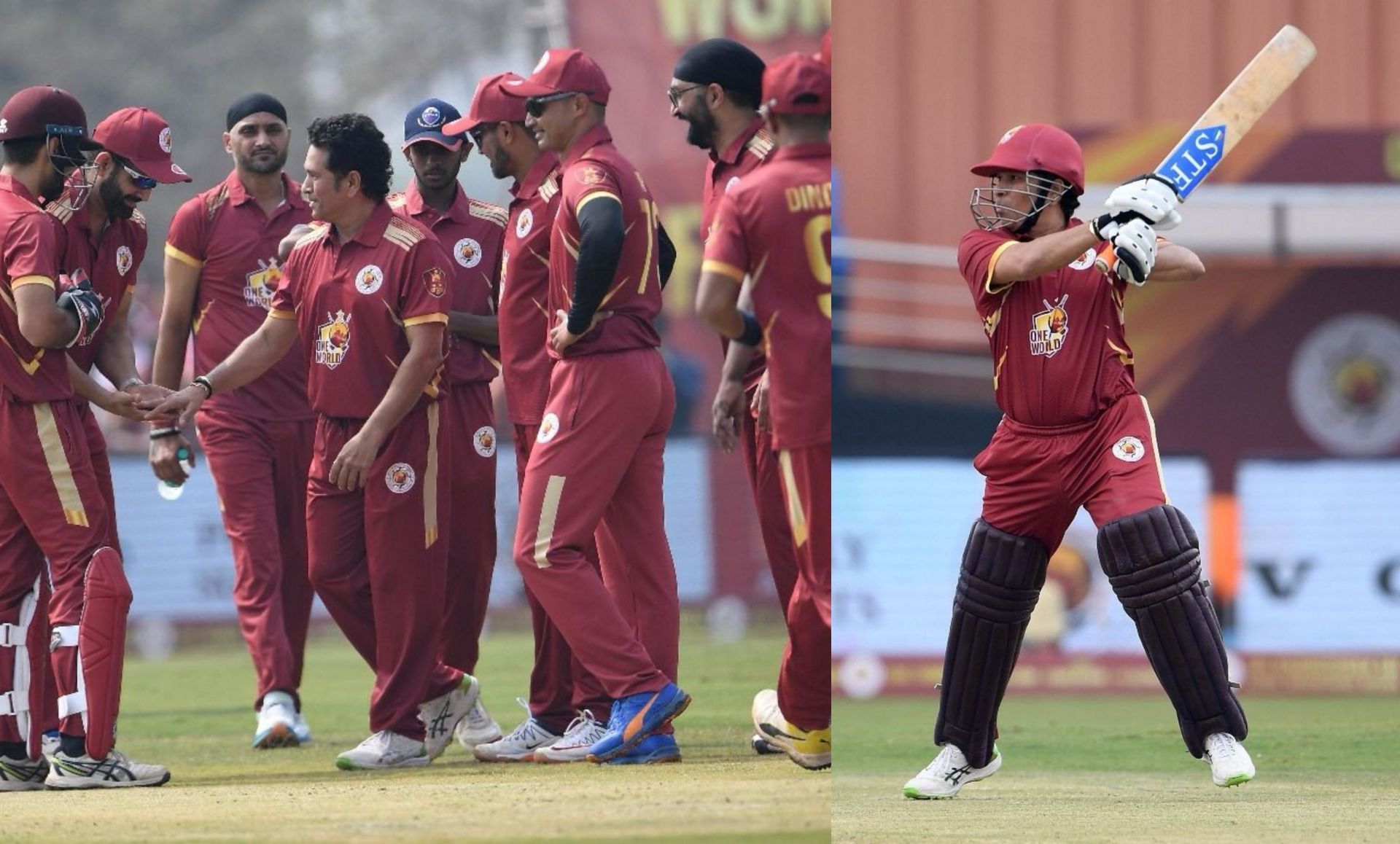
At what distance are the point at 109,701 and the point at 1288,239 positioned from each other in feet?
23.9

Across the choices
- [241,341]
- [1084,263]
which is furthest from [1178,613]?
[241,341]

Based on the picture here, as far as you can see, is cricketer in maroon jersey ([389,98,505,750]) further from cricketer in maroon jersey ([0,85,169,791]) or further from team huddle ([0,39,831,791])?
cricketer in maroon jersey ([0,85,169,791])

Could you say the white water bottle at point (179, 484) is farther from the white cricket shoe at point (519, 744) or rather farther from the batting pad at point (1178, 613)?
the batting pad at point (1178, 613)

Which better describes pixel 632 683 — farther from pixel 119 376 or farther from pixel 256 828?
pixel 119 376

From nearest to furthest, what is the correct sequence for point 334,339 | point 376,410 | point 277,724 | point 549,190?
1. point 549,190
2. point 376,410
3. point 334,339
4. point 277,724

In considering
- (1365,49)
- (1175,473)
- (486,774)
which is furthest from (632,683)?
(1365,49)

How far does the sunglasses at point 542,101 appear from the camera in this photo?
206 inches

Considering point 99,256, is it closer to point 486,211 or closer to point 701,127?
point 486,211

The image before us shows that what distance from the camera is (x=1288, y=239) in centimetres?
1068

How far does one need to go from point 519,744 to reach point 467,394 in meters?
1.09

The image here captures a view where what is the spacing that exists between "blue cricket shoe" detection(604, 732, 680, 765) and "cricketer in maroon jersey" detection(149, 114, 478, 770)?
2.33ft

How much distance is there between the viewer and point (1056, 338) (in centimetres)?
502

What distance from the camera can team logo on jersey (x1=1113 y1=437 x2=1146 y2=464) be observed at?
16.3ft

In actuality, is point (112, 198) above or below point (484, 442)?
above
